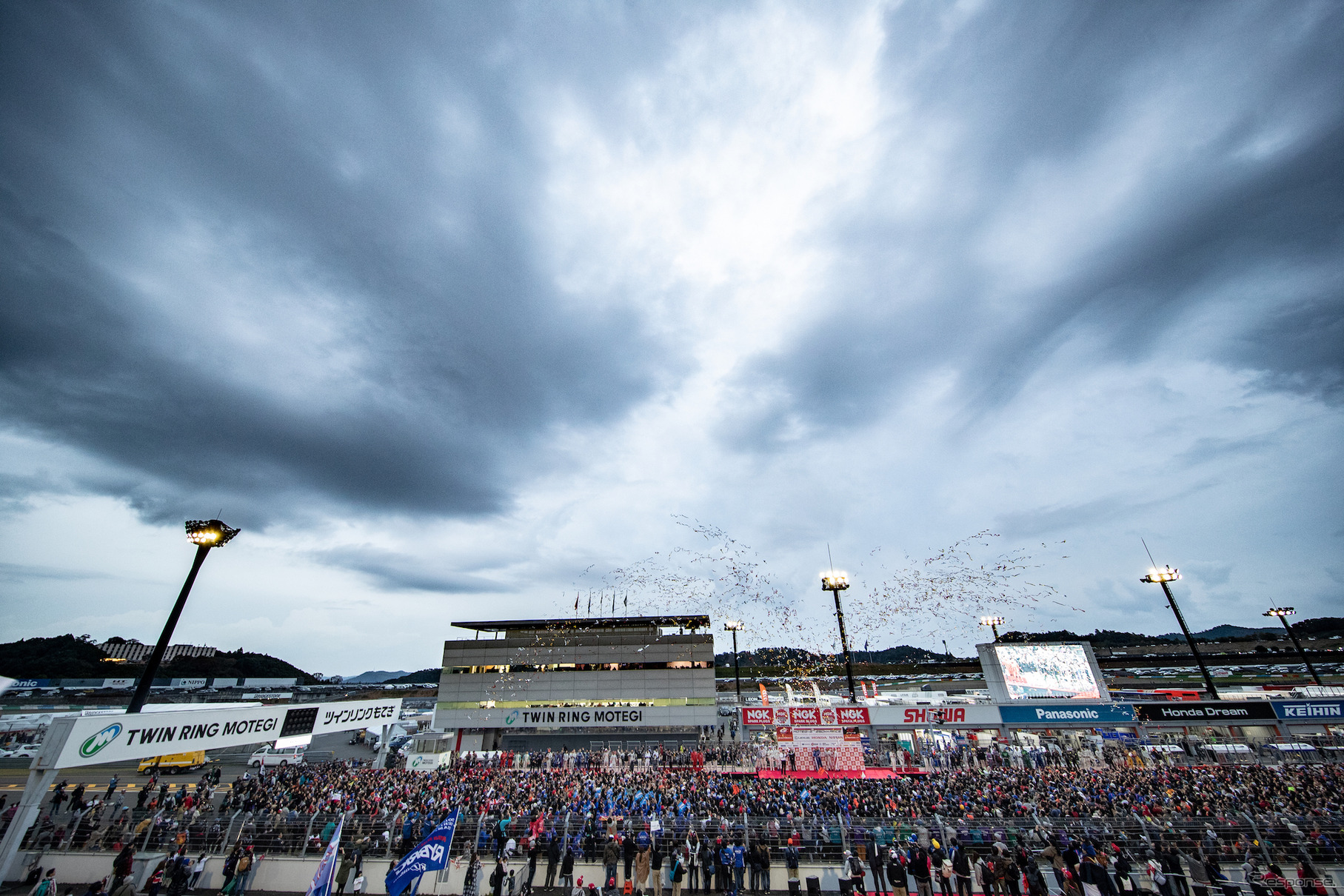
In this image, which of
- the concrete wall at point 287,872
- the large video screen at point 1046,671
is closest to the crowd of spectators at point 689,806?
the concrete wall at point 287,872

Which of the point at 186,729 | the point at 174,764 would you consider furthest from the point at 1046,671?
the point at 174,764

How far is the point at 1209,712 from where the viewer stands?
105 ft

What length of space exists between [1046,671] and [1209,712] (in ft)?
27.7

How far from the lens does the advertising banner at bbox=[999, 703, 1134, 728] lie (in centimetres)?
3197

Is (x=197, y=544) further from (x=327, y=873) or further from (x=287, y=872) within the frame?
(x=327, y=873)

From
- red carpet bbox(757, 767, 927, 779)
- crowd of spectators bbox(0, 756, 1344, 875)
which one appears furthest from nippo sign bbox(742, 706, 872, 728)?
crowd of spectators bbox(0, 756, 1344, 875)

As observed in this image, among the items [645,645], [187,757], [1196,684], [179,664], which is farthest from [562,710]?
[179,664]

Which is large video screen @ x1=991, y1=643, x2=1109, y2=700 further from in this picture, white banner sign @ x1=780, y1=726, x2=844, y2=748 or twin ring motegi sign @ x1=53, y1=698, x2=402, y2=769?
twin ring motegi sign @ x1=53, y1=698, x2=402, y2=769

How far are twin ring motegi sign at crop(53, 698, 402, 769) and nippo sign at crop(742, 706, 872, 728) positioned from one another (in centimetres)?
2373

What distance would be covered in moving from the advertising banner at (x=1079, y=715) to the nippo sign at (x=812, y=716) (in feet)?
32.9

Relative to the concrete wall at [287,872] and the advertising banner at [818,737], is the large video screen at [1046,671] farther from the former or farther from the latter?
the concrete wall at [287,872]

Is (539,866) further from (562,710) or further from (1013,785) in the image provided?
(562,710)

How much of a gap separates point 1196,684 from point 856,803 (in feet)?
343

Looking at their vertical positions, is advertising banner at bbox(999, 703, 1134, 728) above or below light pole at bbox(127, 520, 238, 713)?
below
